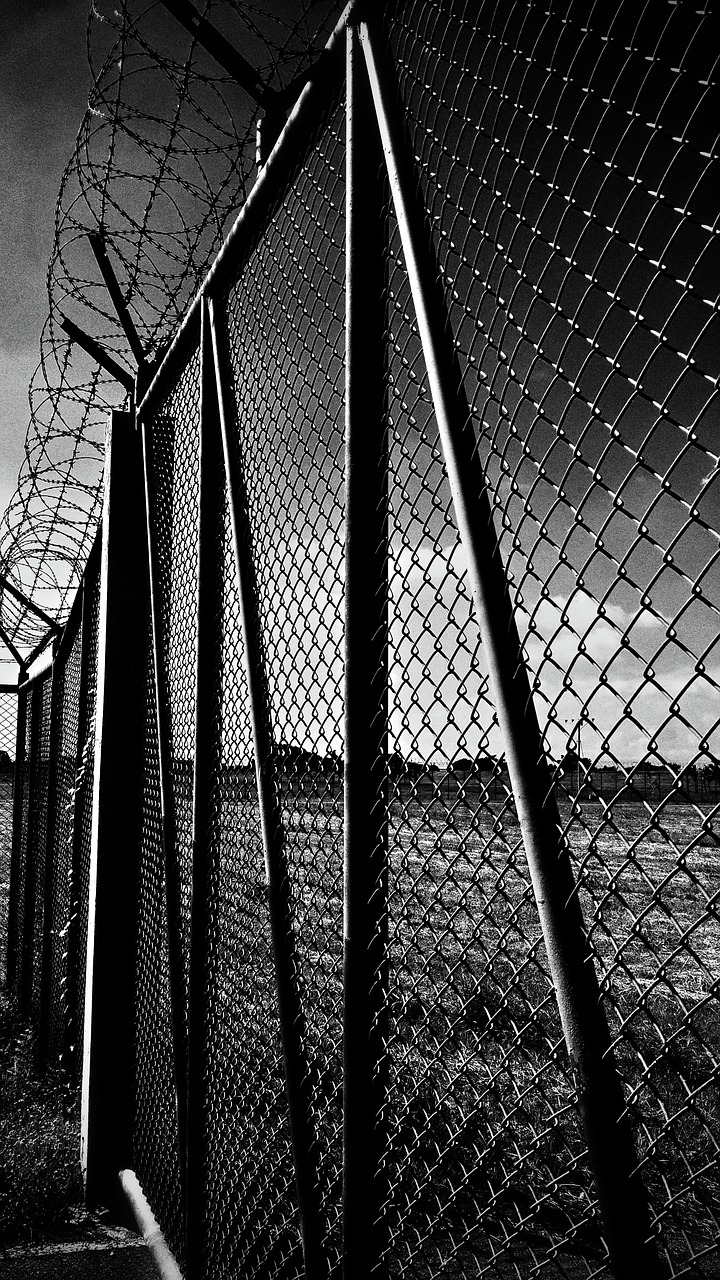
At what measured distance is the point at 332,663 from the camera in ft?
6.45

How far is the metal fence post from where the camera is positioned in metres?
3.71

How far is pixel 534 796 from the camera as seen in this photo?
1.18m

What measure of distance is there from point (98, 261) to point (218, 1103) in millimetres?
3666

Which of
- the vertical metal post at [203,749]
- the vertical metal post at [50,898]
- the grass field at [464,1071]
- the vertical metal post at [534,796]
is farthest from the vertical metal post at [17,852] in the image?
the vertical metal post at [534,796]

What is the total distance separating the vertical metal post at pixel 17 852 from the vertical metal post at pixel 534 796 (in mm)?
8135

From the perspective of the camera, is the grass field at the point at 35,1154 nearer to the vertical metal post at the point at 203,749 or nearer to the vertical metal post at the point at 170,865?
the vertical metal post at the point at 170,865

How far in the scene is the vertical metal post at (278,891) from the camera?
1870 millimetres

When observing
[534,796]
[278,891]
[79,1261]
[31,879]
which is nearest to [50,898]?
[31,879]

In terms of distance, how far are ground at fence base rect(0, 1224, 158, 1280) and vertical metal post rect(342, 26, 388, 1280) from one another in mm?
1846

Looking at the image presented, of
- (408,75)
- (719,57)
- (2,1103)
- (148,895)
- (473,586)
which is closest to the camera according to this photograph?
(719,57)

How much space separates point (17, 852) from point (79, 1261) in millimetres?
5934

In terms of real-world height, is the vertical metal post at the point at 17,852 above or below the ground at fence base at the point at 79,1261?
above

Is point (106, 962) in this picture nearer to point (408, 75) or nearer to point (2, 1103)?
point (2, 1103)

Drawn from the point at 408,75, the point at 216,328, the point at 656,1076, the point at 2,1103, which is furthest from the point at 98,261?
the point at 656,1076
